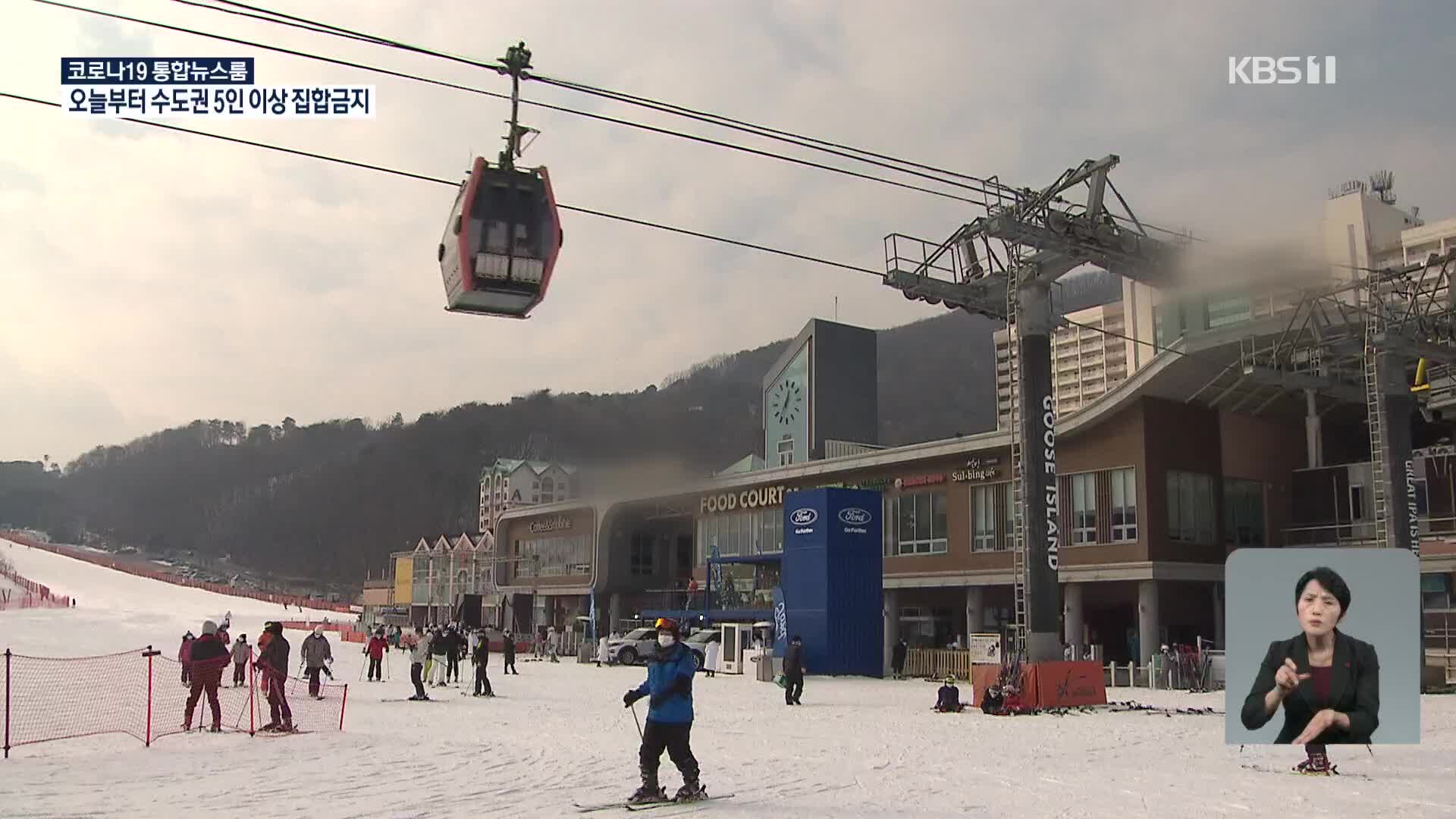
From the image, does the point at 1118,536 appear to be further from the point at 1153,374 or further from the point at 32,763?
the point at 32,763

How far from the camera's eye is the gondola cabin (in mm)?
13141

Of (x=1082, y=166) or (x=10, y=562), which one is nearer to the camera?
(x=1082, y=166)

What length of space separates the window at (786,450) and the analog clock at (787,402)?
53.4 inches

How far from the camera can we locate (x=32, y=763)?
12.6 metres

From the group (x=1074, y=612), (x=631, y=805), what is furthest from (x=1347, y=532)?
(x=631, y=805)

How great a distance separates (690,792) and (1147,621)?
92.5ft

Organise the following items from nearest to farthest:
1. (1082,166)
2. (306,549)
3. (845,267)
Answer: (845,267)
(1082,166)
(306,549)

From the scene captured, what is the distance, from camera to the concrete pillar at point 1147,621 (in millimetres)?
34688

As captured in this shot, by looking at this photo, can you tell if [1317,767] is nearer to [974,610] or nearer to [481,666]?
[481,666]

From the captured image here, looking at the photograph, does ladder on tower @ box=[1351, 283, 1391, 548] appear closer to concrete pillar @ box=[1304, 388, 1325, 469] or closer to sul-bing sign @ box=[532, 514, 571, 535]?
concrete pillar @ box=[1304, 388, 1325, 469]

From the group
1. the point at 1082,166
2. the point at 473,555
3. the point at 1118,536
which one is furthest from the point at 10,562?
the point at 1082,166

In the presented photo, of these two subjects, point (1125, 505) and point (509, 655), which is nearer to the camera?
point (509, 655)

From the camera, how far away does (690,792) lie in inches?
398

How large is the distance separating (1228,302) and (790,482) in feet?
78.0
